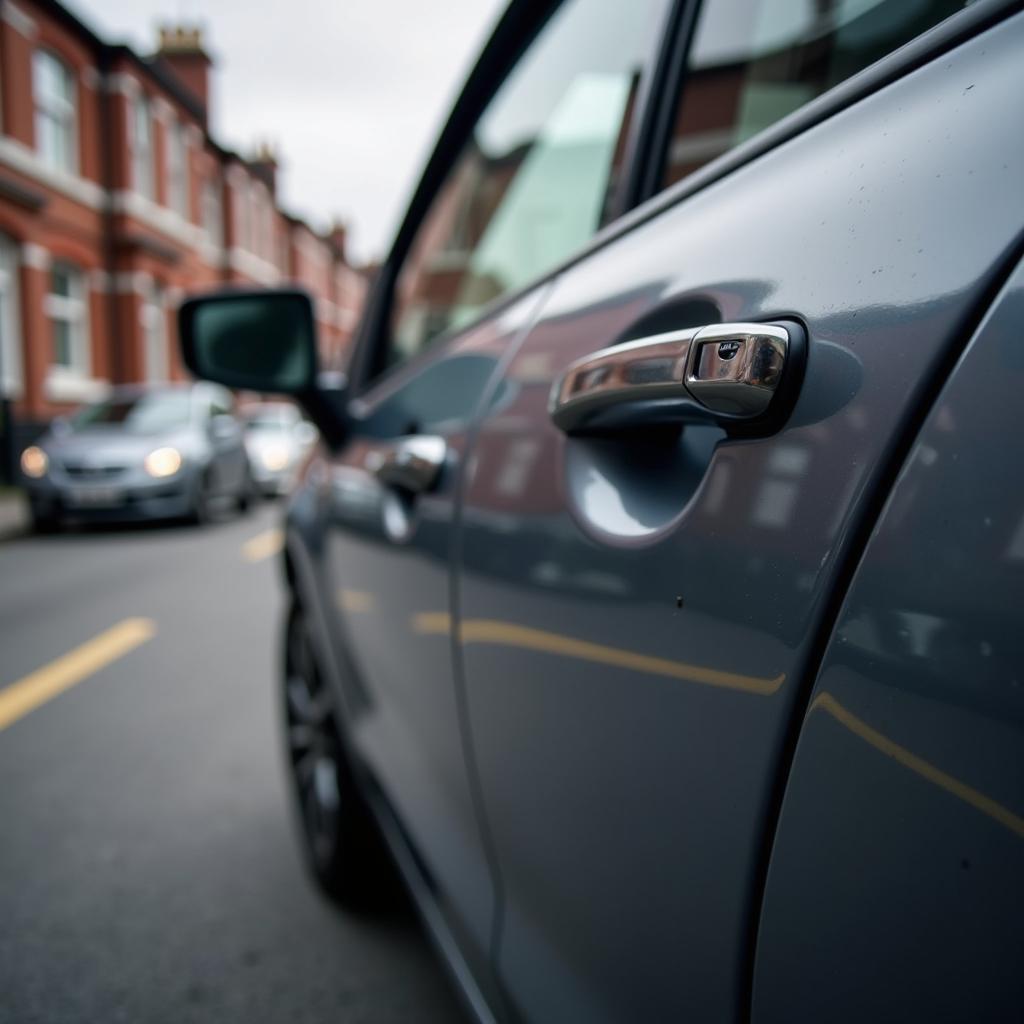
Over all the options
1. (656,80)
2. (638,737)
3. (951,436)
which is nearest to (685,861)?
(638,737)

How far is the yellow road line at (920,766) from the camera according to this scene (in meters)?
0.44

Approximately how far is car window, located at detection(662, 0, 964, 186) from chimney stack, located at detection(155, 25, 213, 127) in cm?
2493

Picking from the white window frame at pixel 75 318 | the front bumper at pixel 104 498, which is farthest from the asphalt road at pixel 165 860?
the white window frame at pixel 75 318

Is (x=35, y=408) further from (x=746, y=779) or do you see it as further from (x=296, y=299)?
(x=746, y=779)

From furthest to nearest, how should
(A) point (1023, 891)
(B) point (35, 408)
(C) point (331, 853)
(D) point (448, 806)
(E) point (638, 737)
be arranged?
1. (B) point (35, 408)
2. (C) point (331, 853)
3. (D) point (448, 806)
4. (E) point (638, 737)
5. (A) point (1023, 891)

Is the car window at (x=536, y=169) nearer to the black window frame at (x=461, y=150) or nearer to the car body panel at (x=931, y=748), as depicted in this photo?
the black window frame at (x=461, y=150)

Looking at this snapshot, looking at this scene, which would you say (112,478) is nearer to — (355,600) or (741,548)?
(355,600)

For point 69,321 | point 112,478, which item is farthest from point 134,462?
point 69,321

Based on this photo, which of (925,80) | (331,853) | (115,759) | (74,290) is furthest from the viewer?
(74,290)

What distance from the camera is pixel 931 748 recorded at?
0.48 meters

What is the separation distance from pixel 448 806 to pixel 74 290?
18456mm

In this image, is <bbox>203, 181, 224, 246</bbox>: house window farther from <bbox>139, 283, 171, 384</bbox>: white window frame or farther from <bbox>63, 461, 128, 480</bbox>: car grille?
<bbox>63, 461, 128, 480</bbox>: car grille

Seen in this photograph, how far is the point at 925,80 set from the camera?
585mm

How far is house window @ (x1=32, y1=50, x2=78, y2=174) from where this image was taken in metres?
15.3
